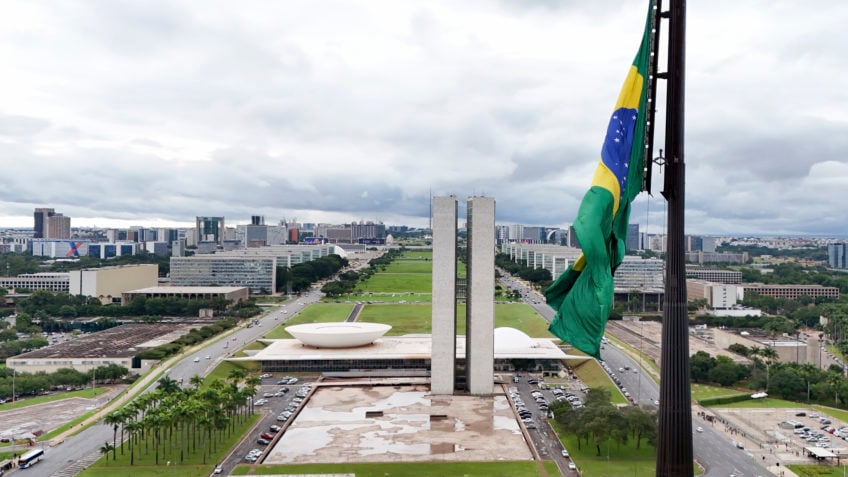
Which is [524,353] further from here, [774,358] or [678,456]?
[678,456]

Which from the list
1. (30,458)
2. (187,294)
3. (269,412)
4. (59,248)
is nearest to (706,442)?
(269,412)

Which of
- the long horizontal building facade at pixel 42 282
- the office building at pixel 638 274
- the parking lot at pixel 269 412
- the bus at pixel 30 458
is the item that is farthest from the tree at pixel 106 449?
the office building at pixel 638 274

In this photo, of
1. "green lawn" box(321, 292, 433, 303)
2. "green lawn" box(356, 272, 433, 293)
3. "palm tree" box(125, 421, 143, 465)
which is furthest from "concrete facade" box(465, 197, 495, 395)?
"green lawn" box(356, 272, 433, 293)

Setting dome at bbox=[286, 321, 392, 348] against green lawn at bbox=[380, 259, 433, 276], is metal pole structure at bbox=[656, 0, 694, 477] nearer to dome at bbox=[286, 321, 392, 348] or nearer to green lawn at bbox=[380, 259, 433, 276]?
dome at bbox=[286, 321, 392, 348]

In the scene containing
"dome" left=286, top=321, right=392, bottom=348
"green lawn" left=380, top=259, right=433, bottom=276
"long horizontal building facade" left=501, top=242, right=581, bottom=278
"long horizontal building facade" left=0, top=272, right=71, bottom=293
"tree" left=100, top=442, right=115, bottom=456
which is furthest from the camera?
"green lawn" left=380, top=259, right=433, bottom=276

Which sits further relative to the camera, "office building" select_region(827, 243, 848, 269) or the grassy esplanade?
"office building" select_region(827, 243, 848, 269)

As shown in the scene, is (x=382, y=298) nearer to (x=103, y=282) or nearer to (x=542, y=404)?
(x=103, y=282)

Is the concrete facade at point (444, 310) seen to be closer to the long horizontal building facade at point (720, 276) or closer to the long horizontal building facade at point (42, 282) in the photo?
the long horizontal building facade at point (42, 282)

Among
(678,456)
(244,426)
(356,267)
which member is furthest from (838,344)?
(356,267)

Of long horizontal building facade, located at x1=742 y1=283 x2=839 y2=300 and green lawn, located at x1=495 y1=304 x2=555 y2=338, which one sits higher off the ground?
long horizontal building facade, located at x1=742 y1=283 x2=839 y2=300

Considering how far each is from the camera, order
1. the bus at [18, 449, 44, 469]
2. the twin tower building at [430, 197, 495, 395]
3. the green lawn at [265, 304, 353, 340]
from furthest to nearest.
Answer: the green lawn at [265, 304, 353, 340] < the twin tower building at [430, 197, 495, 395] < the bus at [18, 449, 44, 469]
